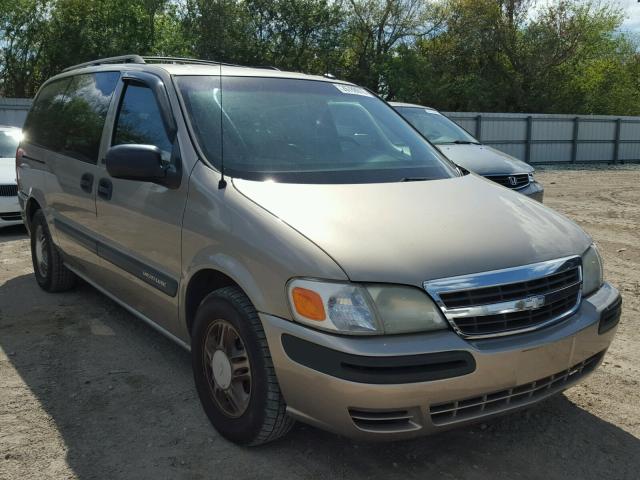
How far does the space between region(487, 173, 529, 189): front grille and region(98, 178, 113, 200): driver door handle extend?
450 centimetres

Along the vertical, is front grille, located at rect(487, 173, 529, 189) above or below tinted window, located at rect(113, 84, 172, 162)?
below

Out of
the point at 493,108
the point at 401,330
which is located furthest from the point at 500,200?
the point at 493,108

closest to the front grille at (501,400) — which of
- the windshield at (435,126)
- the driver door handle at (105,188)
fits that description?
the driver door handle at (105,188)

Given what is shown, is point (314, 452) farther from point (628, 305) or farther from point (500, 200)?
point (628, 305)

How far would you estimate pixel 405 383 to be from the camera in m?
2.29

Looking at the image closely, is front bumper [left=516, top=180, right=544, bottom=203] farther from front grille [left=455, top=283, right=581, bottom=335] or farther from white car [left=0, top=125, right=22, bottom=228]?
white car [left=0, top=125, right=22, bottom=228]

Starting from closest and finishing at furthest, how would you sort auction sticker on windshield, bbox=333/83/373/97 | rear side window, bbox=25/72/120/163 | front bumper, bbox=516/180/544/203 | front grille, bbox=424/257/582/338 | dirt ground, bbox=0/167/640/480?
front grille, bbox=424/257/582/338 → dirt ground, bbox=0/167/640/480 → auction sticker on windshield, bbox=333/83/373/97 → rear side window, bbox=25/72/120/163 → front bumper, bbox=516/180/544/203

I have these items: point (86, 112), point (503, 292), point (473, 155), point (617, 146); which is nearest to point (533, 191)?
point (473, 155)

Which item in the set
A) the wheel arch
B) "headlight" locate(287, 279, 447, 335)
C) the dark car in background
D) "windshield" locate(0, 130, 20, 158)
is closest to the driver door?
the wheel arch

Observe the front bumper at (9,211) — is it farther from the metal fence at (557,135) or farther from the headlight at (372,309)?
the metal fence at (557,135)

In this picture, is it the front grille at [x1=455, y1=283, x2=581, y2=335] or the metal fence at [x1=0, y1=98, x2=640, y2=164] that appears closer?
the front grille at [x1=455, y1=283, x2=581, y2=335]

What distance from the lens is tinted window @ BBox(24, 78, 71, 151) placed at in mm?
4848

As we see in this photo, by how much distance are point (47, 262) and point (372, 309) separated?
12.6 ft

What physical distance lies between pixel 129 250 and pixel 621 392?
2.91m
